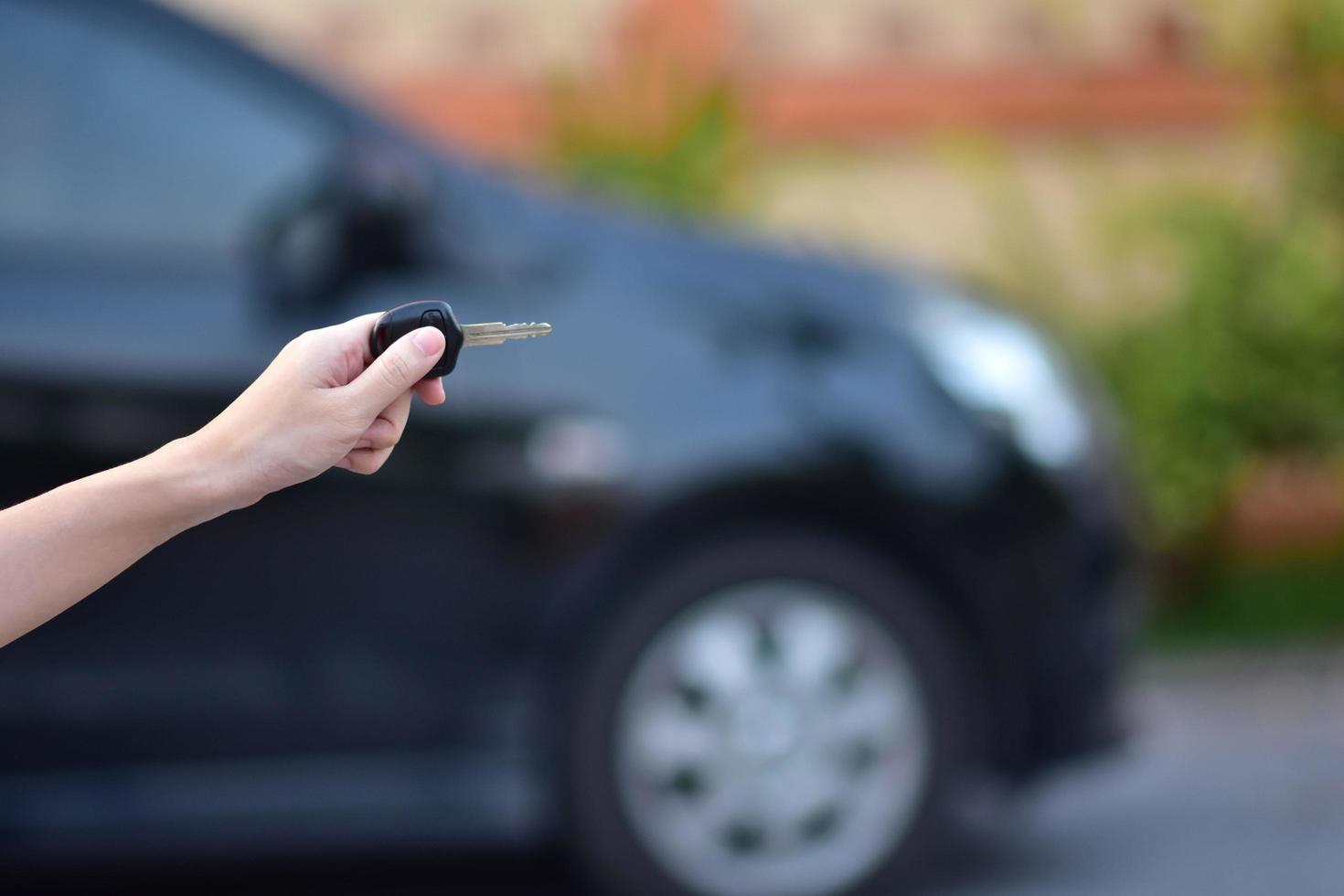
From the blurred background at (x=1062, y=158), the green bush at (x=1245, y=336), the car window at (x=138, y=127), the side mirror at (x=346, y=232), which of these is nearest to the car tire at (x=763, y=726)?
the side mirror at (x=346, y=232)

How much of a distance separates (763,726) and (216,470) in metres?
2.14

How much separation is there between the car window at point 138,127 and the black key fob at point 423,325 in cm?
215

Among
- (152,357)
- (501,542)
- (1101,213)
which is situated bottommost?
(501,542)

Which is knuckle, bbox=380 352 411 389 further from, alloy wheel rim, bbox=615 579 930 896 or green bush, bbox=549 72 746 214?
green bush, bbox=549 72 746 214

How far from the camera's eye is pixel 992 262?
7355 mm

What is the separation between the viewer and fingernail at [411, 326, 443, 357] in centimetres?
119

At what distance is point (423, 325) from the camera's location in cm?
121

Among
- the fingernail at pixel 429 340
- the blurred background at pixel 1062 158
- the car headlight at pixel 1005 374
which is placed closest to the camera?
the fingernail at pixel 429 340

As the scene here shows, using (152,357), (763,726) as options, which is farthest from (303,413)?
(763,726)

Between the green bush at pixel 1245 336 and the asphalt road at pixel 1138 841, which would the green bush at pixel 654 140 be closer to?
the green bush at pixel 1245 336

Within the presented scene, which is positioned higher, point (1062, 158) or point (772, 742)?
point (1062, 158)

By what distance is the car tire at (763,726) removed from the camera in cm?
326

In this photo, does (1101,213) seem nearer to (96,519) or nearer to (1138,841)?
(1138,841)

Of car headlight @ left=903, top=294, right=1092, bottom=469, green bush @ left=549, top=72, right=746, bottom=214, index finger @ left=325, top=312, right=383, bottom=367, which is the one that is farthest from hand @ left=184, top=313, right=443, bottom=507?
green bush @ left=549, top=72, right=746, bottom=214
